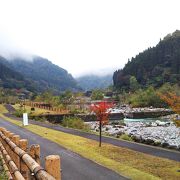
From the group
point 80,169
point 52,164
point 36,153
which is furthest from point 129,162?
point 52,164

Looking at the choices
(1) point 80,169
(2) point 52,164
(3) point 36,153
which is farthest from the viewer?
(1) point 80,169

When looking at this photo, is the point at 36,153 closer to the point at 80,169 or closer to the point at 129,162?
the point at 80,169

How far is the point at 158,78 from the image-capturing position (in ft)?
616

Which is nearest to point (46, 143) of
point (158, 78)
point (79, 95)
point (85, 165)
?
point (85, 165)

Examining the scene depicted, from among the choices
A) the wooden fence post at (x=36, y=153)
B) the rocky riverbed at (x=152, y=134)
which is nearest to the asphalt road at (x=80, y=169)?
the wooden fence post at (x=36, y=153)

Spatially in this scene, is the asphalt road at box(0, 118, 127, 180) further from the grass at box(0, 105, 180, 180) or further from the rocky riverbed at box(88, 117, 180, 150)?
the rocky riverbed at box(88, 117, 180, 150)

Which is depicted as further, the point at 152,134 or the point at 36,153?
the point at 152,134

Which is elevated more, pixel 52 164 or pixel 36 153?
pixel 52 164

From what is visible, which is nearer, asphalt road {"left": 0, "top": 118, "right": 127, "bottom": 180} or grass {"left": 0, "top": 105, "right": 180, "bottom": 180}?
asphalt road {"left": 0, "top": 118, "right": 127, "bottom": 180}

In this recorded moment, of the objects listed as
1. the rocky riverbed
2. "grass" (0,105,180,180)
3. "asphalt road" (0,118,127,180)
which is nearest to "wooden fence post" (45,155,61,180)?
"asphalt road" (0,118,127,180)

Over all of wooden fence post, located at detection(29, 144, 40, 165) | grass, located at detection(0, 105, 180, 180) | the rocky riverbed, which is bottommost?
the rocky riverbed

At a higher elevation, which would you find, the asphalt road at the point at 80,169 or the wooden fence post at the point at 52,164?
the wooden fence post at the point at 52,164

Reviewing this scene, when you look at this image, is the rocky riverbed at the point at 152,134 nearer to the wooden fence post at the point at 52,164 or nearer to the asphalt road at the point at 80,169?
the asphalt road at the point at 80,169

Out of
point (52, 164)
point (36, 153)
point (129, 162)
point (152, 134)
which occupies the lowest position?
point (152, 134)
